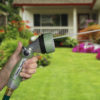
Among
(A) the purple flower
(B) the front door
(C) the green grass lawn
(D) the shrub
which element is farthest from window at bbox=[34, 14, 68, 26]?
(C) the green grass lawn

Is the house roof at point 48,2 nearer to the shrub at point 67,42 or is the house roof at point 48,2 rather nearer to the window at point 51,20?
the window at point 51,20

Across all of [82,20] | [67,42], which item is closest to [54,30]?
[82,20]

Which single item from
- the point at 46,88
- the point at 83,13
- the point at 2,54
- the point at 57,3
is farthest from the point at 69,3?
the point at 46,88

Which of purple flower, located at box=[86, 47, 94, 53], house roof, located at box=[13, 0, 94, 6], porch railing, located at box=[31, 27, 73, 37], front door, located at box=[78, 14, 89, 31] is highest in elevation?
house roof, located at box=[13, 0, 94, 6]

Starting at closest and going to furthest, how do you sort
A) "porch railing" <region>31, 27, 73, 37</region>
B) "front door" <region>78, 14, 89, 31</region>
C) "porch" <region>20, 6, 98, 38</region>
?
"porch railing" <region>31, 27, 73, 37</region>
"porch" <region>20, 6, 98, 38</region>
"front door" <region>78, 14, 89, 31</region>

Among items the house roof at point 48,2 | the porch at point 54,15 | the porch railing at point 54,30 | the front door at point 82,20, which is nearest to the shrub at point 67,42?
the porch railing at point 54,30

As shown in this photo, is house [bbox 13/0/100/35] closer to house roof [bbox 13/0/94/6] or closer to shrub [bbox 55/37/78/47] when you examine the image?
house roof [bbox 13/0/94/6]

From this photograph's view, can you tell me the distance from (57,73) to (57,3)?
13.2 m

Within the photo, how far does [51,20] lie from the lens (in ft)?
69.9

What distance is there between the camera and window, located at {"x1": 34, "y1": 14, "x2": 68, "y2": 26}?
21.3 metres

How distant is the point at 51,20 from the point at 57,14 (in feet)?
2.13

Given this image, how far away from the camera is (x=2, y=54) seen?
26.0ft

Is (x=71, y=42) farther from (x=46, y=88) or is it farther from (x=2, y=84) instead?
(x=2, y=84)

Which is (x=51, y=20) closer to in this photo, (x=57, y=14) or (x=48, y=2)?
(x=57, y=14)
